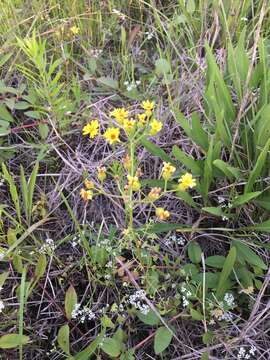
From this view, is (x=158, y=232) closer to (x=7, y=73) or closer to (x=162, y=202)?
(x=162, y=202)

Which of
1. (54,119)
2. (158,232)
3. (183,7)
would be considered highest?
(183,7)

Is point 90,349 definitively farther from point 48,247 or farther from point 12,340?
point 48,247

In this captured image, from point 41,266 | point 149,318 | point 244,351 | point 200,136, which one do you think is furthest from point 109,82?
point 244,351

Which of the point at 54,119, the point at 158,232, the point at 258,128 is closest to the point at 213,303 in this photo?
the point at 158,232

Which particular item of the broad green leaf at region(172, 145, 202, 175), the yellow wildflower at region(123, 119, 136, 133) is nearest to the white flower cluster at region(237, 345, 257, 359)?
the broad green leaf at region(172, 145, 202, 175)

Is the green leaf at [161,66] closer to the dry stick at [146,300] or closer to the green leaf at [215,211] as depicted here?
the green leaf at [215,211]

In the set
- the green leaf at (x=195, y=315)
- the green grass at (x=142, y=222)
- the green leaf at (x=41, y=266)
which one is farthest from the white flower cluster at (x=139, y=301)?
the green leaf at (x=41, y=266)

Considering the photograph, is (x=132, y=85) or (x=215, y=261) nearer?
(x=215, y=261)
